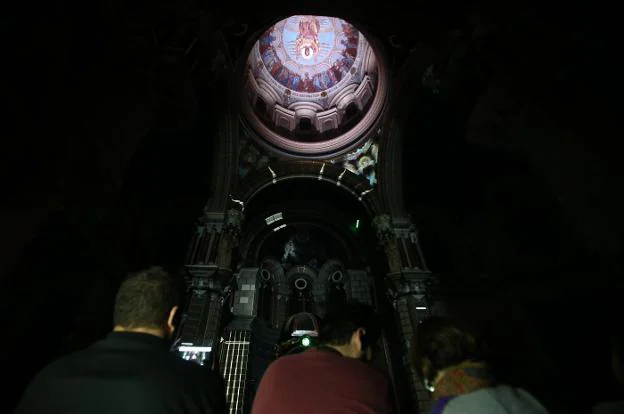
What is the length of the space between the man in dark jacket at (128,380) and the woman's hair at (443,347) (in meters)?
1.09

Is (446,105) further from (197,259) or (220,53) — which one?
(197,259)

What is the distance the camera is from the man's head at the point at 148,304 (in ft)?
4.31

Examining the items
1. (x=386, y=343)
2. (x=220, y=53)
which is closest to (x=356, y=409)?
(x=220, y=53)

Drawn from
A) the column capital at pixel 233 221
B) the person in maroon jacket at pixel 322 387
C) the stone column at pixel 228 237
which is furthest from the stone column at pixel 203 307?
the person in maroon jacket at pixel 322 387

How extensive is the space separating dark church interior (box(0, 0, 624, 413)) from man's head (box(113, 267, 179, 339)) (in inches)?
57.8

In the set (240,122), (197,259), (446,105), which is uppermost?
(240,122)

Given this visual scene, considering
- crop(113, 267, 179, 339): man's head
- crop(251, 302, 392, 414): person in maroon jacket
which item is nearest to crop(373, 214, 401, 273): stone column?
crop(251, 302, 392, 414): person in maroon jacket

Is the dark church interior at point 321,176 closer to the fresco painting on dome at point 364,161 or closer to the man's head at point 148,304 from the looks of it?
the fresco painting on dome at point 364,161

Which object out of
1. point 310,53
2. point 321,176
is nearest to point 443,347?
point 321,176

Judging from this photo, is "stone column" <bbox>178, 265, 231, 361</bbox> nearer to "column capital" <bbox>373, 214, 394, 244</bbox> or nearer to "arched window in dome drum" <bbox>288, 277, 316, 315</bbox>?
"arched window in dome drum" <bbox>288, 277, 316, 315</bbox>

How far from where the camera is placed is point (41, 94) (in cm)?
246

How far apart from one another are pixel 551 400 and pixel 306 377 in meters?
7.56

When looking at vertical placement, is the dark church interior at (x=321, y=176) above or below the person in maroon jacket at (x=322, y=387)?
above

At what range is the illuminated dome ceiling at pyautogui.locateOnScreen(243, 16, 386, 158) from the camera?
11797mm
